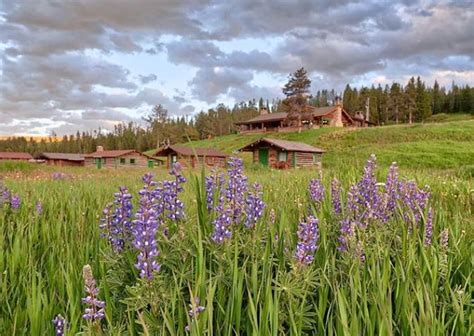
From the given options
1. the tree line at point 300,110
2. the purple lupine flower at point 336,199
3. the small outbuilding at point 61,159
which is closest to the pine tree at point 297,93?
the tree line at point 300,110

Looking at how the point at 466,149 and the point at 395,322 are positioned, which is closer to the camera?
the point at 395,322

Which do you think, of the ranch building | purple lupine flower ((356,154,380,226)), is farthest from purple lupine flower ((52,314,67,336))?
the ranch building

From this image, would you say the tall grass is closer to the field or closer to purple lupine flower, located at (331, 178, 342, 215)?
the field

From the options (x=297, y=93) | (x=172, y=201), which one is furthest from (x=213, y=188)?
(x=297, y=93)

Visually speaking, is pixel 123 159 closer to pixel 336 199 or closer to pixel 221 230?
pixel 336 199

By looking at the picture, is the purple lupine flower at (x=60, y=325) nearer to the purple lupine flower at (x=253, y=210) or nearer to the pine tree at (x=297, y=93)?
the purple lupine flower at (x=253, y=210)

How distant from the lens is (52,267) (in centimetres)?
262

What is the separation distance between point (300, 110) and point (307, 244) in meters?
77.9

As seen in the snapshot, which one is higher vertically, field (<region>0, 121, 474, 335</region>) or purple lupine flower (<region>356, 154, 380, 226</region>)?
purple lupine flower (<region>356, 154, 380, 226</region>)

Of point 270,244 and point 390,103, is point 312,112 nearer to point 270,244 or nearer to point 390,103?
point 390,103

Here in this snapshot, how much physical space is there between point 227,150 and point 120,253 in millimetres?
74198

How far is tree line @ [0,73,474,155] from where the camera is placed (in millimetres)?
80025

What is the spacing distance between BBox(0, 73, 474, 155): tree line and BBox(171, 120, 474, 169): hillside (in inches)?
510

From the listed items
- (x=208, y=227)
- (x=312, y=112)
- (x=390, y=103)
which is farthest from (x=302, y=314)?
(x=390, y=103)
